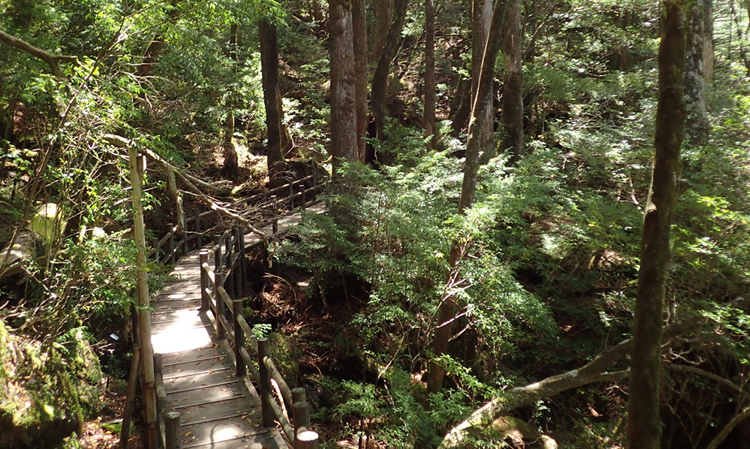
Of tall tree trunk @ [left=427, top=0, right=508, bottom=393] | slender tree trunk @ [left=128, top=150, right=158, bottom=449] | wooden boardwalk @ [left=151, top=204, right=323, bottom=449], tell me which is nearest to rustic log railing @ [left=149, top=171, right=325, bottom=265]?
wooden boardwalk @ [left=151, top=204, right=323, bottom=449]

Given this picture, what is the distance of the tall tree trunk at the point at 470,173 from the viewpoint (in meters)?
7.50

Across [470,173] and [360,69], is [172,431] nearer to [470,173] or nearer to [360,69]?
[470,173]

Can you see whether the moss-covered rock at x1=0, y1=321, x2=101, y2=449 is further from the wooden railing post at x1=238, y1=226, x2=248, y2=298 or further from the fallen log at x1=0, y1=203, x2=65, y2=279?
the wooden railing post at x1=238, y1=226, x2=248, y2=298

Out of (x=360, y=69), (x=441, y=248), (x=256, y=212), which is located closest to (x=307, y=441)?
(x=441, y=248)

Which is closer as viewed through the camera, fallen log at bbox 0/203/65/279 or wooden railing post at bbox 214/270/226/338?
fallen log at bbox 0/203/65/279

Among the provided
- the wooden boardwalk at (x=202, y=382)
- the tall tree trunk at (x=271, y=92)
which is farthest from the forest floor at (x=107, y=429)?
the tall tree trunk at (x=271, y=92)

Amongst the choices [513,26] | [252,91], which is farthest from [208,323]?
[252,91]

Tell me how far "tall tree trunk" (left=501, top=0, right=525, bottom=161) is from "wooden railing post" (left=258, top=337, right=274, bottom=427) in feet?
30.0

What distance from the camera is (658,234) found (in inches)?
196

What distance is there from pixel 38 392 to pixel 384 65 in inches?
568

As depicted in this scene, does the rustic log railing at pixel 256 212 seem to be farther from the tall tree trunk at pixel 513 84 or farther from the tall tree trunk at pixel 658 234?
the tall tree trunk at pixel 658 234

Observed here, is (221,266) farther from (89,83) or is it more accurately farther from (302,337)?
(89,83)

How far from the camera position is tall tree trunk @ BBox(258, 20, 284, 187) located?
1755 cm

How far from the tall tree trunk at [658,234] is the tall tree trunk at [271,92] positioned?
13.5m
